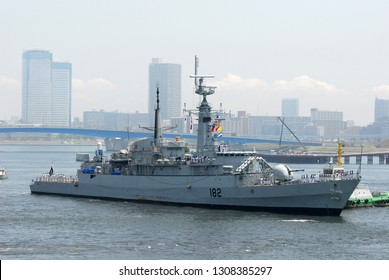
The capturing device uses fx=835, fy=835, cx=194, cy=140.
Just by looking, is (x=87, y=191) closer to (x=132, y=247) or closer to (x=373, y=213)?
(x=373, y=213)

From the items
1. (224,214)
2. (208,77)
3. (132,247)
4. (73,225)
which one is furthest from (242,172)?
(132,247)

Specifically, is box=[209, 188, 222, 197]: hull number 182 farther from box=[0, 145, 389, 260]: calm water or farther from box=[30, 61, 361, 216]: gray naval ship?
box=[0, 145, 389, 260]: calm water

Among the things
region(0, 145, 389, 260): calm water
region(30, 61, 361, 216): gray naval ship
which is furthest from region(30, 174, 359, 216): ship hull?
region(0, 145, 389, 260): calm water

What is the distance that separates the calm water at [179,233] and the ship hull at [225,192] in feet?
3.48

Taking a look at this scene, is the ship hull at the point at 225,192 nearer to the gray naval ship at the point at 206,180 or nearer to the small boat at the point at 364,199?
the gray naval ship at the point at 206,180

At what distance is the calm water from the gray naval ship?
1277 millimetres

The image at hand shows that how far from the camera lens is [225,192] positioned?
6397cm

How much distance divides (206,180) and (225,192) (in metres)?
2.14

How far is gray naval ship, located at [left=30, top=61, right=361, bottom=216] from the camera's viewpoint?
60.5m

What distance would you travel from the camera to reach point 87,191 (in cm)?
7700

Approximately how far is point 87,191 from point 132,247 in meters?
31.4

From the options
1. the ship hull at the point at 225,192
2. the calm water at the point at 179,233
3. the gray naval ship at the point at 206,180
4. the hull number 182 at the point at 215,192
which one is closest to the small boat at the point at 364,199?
the calm water at the point at 179,233

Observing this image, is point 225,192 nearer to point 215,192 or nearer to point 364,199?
point 215,192

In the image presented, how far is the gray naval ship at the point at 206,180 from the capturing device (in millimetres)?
60469
